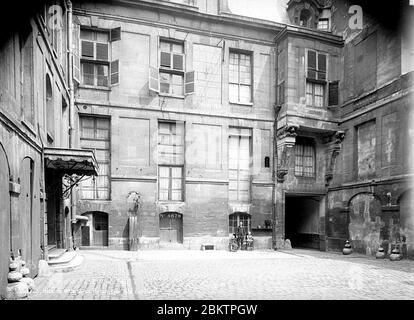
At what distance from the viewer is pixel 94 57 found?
626 inches

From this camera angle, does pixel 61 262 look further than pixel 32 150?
Yes

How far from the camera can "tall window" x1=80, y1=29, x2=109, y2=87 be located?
622 inches

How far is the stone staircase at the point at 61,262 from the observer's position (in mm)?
9844

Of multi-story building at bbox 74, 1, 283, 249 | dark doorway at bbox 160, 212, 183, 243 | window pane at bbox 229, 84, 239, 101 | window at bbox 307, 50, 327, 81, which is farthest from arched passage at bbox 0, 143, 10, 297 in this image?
window at bbox 307, 50, 327, 81

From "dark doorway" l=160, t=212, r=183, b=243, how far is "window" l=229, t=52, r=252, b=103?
21.3 ft

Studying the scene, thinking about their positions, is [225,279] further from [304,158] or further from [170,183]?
[304,158]

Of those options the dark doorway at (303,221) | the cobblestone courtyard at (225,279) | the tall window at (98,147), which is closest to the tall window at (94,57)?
the tall window at (98,147)

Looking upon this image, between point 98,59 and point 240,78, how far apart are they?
701 cm

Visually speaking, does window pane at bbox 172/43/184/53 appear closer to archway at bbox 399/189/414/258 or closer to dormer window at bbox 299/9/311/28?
dormer window at bbox 299/9/311/28

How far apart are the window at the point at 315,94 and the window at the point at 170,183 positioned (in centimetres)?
777

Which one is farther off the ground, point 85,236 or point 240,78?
point 240,78

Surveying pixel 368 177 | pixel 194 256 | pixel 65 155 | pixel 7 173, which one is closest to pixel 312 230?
pixel 368 177

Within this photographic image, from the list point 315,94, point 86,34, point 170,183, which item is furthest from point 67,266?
point 315,94

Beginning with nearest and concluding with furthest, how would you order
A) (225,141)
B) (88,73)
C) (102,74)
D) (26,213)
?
(26,213) < (88,73) < (102,74) < (225,141)
